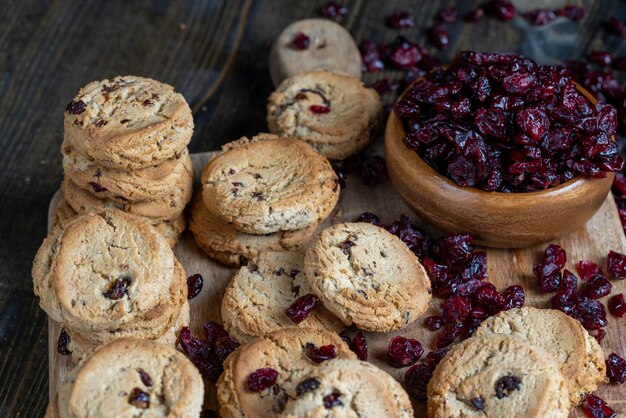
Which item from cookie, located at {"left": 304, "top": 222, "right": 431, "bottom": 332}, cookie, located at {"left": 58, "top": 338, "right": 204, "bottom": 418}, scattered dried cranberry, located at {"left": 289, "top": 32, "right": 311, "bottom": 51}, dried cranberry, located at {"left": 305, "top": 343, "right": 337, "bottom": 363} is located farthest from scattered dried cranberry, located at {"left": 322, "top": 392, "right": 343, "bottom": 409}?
scattered dried cranberry, located at {"left": 289, "top": 32, "right": 311, "bottom": 51}

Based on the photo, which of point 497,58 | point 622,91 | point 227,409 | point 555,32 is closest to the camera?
point 227,409

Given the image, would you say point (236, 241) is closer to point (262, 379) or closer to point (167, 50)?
point (262, 379)

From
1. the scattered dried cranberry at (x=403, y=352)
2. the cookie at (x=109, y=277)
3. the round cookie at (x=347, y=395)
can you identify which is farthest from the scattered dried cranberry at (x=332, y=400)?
the cookie at (x=109, y=277)

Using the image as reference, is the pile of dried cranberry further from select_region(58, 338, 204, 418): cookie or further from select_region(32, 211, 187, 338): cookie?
select_region(58, 338, 204, 418): cookie

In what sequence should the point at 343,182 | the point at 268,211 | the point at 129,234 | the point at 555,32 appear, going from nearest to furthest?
the point at 129,234, the point at 268,211, the point at 343,182, the point at 555,32

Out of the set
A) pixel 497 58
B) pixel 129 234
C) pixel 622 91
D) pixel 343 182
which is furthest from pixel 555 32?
pixel 129 234

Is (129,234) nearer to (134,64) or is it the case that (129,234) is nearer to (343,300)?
(343,300)

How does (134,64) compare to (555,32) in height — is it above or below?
below
